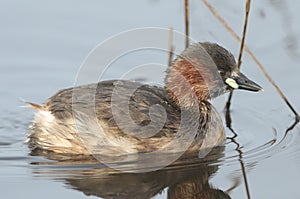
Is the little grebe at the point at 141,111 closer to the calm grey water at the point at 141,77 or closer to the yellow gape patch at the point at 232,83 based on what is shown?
the yellow gape patch at the point at 232,83

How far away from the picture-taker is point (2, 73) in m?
8.34

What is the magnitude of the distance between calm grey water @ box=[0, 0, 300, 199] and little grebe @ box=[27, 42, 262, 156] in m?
0.21

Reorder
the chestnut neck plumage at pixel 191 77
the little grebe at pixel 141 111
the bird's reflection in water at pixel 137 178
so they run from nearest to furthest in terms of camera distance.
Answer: the bird's reflection in water at pixel 137 178 → the little grebe at pixel 141 111 → the chestnut neck plumage at pixel 191 77

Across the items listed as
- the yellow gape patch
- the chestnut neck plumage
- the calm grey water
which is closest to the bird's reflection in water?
the calm grey water

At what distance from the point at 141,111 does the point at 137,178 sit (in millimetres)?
616

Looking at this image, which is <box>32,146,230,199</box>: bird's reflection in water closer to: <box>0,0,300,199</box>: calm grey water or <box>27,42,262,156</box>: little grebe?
<box>0,0,300,199</box>: calm grey water

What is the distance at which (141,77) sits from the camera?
834cm

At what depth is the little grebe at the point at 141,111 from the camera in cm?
658

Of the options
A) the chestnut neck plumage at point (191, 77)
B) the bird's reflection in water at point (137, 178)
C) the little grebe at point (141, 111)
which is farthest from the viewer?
the chestnut neck plumage at point (191, 77)

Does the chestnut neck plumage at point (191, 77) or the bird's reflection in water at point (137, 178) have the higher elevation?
the chestnut neck plumage at point (191, 77)

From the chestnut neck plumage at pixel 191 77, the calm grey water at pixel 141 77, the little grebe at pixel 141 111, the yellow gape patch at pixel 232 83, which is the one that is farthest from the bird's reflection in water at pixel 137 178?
the yellow gape patch at pixel 232 83

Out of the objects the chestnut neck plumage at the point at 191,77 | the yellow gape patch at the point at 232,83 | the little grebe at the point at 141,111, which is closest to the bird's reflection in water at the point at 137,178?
the little grebe at the point at 141,111

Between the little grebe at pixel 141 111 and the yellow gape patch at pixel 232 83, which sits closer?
the little grebe at pixel 141 111

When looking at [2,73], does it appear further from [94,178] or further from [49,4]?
[94,178]
